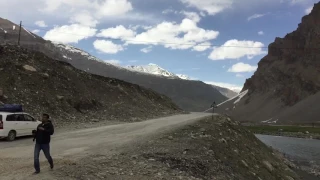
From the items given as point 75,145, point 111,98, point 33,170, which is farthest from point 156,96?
point 33,170

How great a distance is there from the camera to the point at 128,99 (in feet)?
143

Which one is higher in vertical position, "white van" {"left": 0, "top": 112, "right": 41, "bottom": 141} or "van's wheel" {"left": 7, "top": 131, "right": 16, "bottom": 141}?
"white van" {"left": 0, "top": 112, "right": 41, "bottom": 141}

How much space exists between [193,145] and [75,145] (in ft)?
19.6

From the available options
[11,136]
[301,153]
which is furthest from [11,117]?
[301,153]

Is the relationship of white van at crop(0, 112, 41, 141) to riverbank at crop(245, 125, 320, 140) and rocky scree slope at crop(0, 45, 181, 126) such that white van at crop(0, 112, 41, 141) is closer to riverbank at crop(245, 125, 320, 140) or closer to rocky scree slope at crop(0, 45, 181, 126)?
rocky scree slope at crop(0, 45, 181, 126)

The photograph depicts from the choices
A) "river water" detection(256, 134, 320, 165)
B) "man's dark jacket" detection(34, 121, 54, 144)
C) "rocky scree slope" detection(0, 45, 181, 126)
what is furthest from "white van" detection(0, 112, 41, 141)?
"river water" detection(256, 134, 320, 165)

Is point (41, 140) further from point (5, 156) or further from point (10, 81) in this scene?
point (10, 81)

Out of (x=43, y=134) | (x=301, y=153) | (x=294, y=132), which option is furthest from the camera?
(x=294, y=132)

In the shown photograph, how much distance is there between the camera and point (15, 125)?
71.6ft

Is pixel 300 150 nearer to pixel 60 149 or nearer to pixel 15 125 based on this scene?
pixel 15 125

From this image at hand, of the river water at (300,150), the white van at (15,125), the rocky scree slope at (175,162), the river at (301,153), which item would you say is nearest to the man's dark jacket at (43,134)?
the rocky scree slope at (175,162)

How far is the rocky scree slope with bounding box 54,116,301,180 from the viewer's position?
1323 cm

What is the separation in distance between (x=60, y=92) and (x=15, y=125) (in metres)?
11.0

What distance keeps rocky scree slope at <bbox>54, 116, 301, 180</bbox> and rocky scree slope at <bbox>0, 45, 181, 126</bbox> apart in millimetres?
12289
